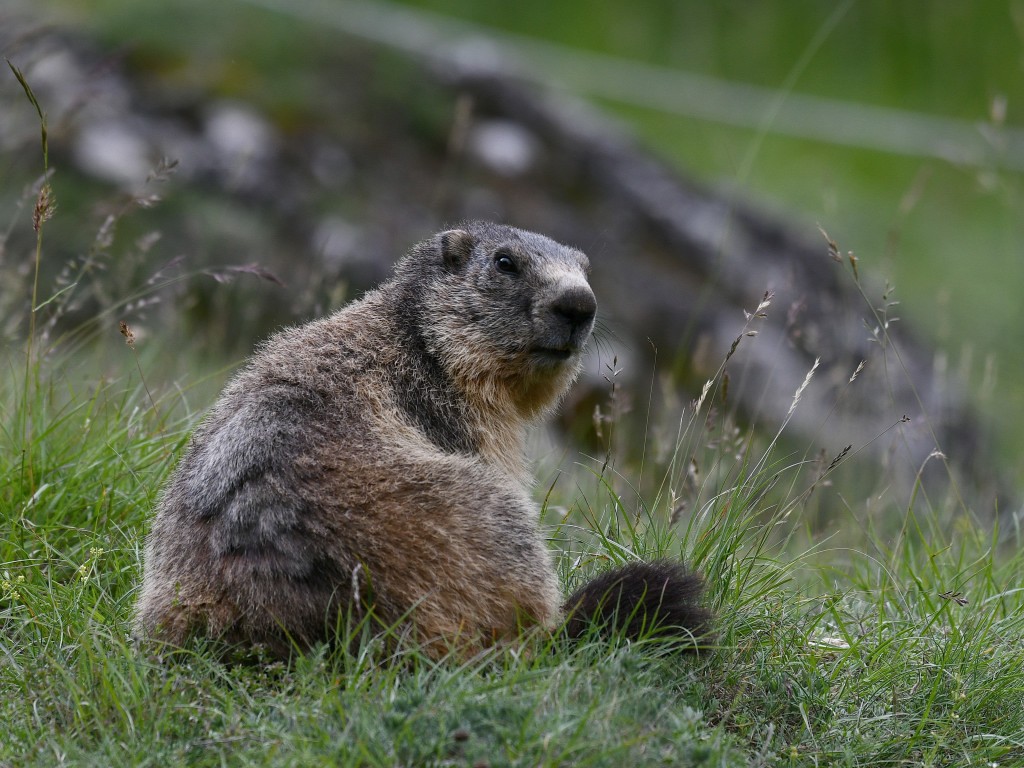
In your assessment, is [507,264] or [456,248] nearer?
[507,264]

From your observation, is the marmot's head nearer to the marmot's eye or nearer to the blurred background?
the marmot's eye

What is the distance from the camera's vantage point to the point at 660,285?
12.5 metres

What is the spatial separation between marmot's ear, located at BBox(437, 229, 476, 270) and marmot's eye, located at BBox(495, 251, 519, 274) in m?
0.22

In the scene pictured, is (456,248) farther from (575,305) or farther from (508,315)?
(575,305)

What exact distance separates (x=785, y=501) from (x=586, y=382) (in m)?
5.66

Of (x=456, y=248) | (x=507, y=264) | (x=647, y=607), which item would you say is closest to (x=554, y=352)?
(x=507, y=264)

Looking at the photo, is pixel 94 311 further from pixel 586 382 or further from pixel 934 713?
pixel 934 713

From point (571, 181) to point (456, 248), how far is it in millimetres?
8155

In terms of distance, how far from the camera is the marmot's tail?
4.06 meters

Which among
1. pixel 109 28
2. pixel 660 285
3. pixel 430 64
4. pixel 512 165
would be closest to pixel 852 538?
pixel 660 285

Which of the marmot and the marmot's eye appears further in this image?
the marmot's eye

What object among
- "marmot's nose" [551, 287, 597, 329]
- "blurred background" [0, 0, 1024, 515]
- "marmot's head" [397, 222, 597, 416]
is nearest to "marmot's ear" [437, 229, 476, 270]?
"marmot's head" [397, 222, 597, 416]

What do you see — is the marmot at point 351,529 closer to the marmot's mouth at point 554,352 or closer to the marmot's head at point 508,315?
the marmot's head at point 508,315

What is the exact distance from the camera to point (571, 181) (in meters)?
13.4
